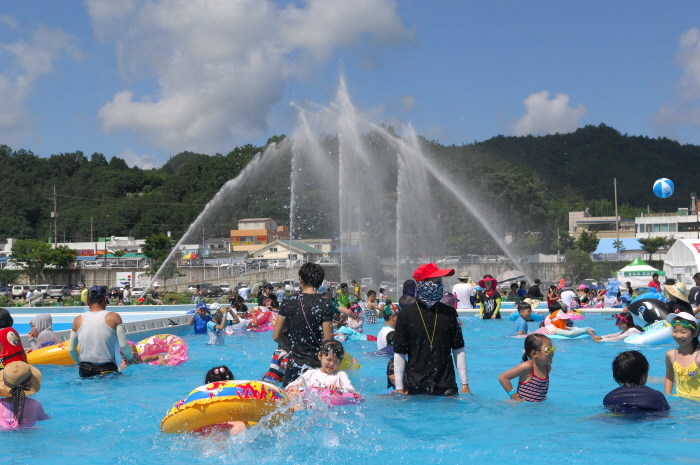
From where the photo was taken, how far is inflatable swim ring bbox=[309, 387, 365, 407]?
19.5 feet

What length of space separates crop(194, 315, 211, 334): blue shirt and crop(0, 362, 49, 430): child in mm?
10111

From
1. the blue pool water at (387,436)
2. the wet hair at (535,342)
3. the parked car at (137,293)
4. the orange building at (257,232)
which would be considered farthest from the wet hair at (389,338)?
the orange building at (257,232)

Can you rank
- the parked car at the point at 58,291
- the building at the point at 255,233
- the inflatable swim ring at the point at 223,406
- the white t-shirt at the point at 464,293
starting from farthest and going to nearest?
the building at the point at 255,233 < the parked car at the point at 58,291 < the white t-shirt at the point at 464,293 < the inflatable swim ring at the point at 223,406

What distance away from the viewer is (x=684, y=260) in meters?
→ 37.7

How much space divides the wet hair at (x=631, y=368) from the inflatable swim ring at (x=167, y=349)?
26.5 ft

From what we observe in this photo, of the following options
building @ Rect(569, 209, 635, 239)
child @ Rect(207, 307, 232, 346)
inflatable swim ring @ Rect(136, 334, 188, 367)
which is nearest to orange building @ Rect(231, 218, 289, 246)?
building @ Rect(569, 209, 635, 239)

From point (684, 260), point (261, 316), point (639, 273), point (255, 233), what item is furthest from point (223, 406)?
point (255, 233)

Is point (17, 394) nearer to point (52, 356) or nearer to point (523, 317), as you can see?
point (52, 356)

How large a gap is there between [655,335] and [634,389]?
8.77m

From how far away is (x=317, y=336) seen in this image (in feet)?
19.6

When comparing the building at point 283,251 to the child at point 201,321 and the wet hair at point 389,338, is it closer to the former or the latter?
the child at point 201,321

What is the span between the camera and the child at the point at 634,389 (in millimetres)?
5688

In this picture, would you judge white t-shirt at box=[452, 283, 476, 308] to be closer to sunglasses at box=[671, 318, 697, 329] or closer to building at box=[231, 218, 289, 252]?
sunglasses at box=[671, 318, 697, 329]

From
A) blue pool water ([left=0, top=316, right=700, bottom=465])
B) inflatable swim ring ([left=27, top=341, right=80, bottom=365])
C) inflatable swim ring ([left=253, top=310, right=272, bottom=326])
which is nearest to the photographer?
blue pool water ([left=0, top=316, right=700, bottom=465])
